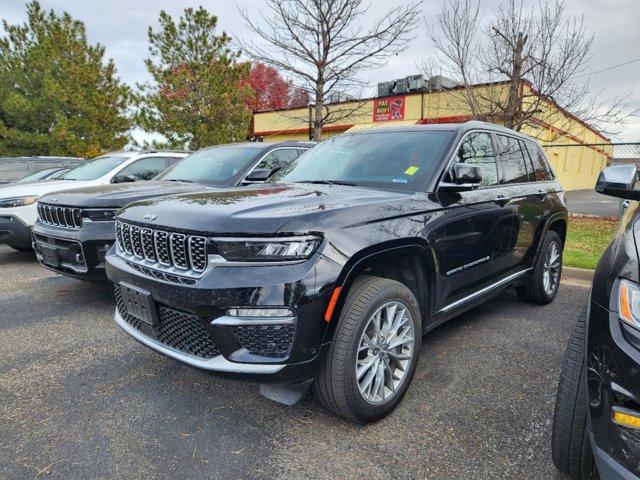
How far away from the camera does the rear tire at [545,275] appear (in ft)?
14.7

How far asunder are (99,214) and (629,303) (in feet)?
13.8

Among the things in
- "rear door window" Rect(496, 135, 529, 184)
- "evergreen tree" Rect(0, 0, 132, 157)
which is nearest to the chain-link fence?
"rear door window" Rect(496, 135, 529, 184)

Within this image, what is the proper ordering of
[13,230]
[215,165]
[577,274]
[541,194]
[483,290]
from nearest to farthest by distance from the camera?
[483,290]
[541,194]
[215,165]
[577,274]
[13,230]

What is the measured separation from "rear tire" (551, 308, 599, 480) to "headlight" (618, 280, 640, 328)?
0.47 metres

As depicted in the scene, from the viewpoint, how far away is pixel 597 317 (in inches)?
66.1

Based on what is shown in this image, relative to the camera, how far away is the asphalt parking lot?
2.21 m

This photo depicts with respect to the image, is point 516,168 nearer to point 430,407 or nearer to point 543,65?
point 430,407

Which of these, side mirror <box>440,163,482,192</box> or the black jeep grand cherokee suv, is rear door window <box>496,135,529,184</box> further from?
side mirror <box>440,163,482,192</box>

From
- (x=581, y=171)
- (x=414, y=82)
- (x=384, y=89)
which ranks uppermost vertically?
(x=414, y=82)

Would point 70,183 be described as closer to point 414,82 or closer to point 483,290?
point 483,290

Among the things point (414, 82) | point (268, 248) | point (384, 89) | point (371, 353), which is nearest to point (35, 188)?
point (268, 248)

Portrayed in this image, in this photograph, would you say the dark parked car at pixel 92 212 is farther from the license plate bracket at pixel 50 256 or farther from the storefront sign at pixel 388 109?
the storefront sign at pixel 388 109

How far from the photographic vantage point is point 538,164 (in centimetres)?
463

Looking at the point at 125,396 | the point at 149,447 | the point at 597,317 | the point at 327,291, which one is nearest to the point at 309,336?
the point at 327,291
